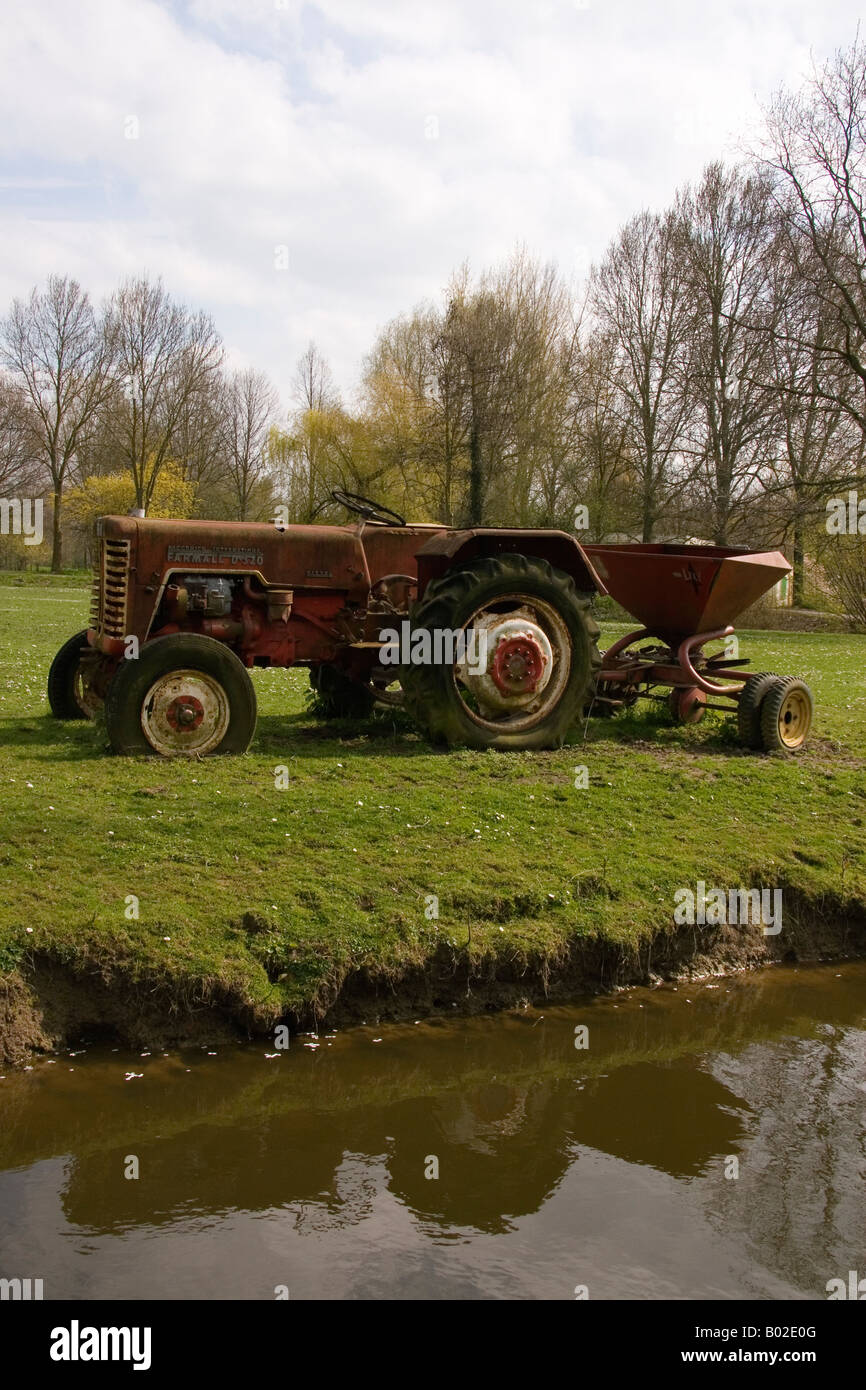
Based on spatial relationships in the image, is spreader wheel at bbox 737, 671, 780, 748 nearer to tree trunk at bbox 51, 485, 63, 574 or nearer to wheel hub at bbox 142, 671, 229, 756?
wheel hub at bbox 142, 671, 229, 756

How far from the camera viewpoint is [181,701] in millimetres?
9398

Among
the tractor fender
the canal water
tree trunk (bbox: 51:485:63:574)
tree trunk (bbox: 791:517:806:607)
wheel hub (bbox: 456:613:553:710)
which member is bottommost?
the canal water

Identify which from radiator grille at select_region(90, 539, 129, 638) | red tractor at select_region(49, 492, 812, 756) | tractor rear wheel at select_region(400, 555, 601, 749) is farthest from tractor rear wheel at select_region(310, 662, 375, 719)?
radiator grille at select_region(90, 539, 129, 638)

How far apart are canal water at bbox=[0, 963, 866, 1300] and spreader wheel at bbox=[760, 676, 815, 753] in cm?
439

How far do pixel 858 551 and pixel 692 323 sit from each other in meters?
11.9

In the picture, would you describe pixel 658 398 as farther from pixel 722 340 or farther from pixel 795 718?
pixel 795 718

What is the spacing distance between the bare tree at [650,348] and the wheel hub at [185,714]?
105 ft

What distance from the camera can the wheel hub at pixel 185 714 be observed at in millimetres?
9336

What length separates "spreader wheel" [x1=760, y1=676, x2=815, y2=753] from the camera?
10906mm

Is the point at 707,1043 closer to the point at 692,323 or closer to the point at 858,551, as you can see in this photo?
the point at 858,551

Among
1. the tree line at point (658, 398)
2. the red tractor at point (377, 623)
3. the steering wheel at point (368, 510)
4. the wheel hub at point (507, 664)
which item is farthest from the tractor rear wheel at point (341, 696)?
the tree line at point (658, 398)

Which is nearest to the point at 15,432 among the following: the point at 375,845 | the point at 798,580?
the point at 798,580

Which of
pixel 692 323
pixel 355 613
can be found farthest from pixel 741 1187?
pixel 692 323

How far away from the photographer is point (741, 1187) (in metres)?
4.86
